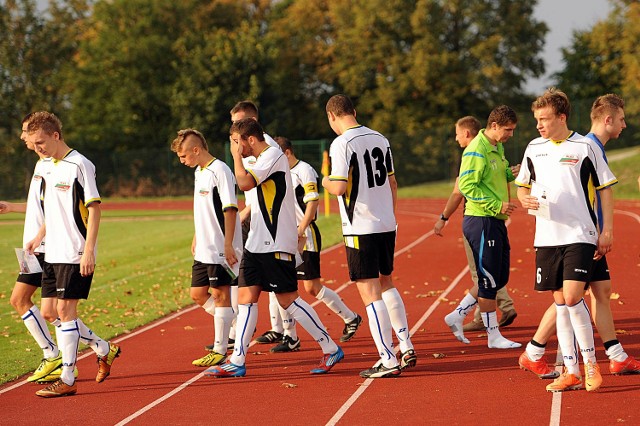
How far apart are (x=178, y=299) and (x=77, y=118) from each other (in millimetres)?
42306

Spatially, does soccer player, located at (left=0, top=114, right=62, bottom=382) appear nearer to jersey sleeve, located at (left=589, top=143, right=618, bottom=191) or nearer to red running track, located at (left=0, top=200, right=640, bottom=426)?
red running track, located at (left=0, top=200, right=640, bottom=426)

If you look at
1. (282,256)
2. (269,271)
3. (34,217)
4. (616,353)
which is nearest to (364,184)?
(282,256)

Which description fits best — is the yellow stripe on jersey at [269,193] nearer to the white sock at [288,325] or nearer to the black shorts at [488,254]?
the white sock at [288,325]

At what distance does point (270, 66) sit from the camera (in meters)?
49.2

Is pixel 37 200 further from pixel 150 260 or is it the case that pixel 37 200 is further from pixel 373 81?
pixel 373 81

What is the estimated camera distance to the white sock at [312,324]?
8.04 metres

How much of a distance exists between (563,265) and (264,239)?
7.60 feet

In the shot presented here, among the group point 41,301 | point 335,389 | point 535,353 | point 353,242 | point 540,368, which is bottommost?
point 335,389

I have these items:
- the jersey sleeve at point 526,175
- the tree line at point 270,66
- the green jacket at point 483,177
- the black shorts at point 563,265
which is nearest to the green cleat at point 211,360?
the green jacket at point 483,177

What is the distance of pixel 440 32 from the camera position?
5022cm

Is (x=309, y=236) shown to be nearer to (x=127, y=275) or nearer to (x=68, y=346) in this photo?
(x=68, y=346)

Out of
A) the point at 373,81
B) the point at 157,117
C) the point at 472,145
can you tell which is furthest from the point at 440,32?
the point at 472,145

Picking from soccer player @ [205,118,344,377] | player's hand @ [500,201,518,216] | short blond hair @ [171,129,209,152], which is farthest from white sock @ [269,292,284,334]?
player's hand @ [500,201,518,216]

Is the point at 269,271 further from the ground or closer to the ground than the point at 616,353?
further from the ground
